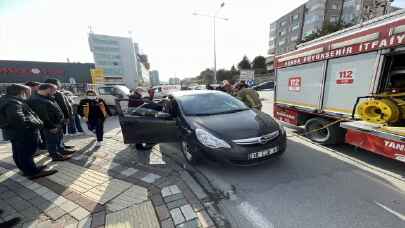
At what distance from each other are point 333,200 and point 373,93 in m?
2.16

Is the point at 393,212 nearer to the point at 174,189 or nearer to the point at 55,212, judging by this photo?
the point at 174,189

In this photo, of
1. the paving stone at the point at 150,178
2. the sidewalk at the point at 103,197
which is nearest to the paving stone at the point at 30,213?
the sidewalk at the point at 103,197

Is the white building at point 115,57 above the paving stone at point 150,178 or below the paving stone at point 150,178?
above

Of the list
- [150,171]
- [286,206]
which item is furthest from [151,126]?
[286,206]

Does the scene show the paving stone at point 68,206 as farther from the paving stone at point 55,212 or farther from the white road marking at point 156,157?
the white road marking at point 156,157

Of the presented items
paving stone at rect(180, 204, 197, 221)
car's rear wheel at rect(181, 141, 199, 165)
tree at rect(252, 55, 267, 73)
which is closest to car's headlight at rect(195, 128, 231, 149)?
car's rear wheel at rect(181, 141, 199, 165)

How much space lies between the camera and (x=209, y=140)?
9.78 ft

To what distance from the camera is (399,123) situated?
3166mm

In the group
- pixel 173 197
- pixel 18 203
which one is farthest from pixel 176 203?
pixel 18 203

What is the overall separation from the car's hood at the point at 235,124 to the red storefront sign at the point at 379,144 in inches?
58.8

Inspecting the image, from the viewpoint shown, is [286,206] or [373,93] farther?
[373,93]

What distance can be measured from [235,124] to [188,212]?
5.24ft

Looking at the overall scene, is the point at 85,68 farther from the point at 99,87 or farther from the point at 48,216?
the point at 48,216

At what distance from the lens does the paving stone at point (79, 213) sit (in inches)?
87.2
